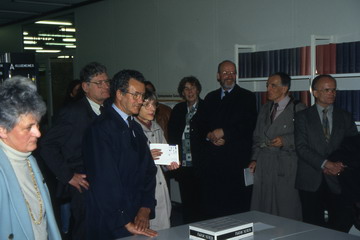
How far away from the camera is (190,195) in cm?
470

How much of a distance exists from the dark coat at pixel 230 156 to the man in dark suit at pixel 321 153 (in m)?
0.62

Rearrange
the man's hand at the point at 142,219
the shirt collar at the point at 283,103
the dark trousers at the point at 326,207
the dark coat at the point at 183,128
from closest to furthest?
the man's hand at the point at 142,219, the dark trousers at the point at 326,207, the shirt collar at the point at 283,103, the dark coat at the point at 183,128

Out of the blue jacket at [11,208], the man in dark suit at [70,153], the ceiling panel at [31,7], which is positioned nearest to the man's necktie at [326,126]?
the man in dark suit at [70,153]

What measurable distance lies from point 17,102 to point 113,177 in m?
0.75

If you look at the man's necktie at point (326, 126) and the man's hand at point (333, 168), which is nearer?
the man's hand at point (333, 168)

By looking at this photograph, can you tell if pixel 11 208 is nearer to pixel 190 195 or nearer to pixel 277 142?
pixel 277 142

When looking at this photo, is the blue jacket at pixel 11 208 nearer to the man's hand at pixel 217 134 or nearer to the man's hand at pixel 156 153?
the man's hand at pixel 156 153

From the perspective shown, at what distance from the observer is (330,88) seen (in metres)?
3.82

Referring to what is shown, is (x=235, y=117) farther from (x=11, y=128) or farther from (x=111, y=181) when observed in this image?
(x=11, y=128)

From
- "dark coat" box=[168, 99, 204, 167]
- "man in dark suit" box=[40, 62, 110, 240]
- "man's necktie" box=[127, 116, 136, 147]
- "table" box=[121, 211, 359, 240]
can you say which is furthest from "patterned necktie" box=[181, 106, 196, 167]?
"table" box=[121, 211, 359, 240]

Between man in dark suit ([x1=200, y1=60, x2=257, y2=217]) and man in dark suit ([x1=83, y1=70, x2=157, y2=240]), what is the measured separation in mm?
1641

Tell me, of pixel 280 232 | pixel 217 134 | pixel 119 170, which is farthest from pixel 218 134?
pixel 280 232

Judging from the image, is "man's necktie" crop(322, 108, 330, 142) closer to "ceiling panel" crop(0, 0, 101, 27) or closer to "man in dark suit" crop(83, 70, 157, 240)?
"man in dark suit" crop(83, 70, 157, 240)

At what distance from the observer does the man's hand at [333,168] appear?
11.8 feet
